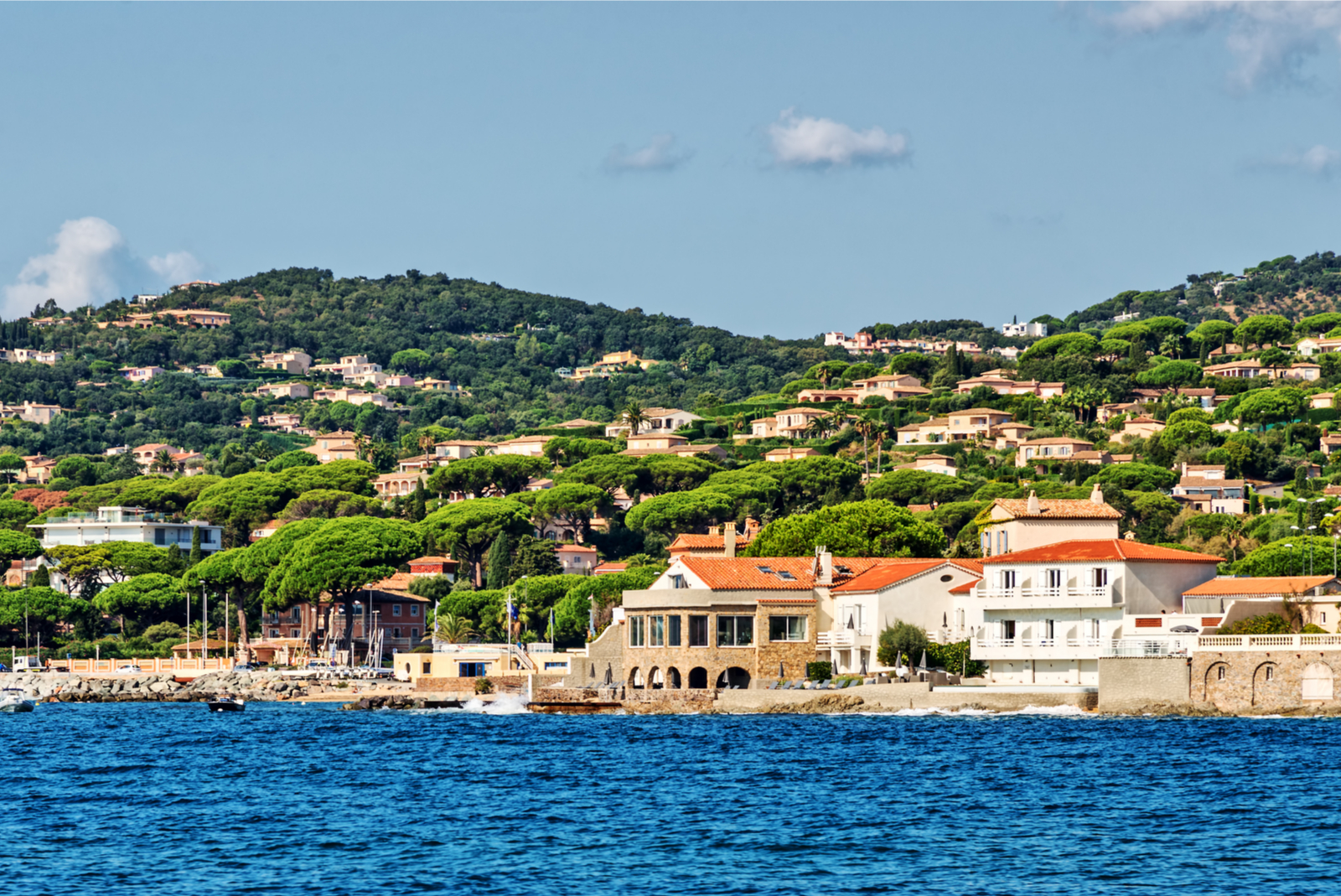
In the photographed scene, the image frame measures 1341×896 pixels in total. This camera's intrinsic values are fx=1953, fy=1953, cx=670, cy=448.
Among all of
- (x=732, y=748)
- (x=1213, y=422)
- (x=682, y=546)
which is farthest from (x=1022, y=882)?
(x=1213, y=422)

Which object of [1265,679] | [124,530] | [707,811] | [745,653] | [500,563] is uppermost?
[124,530]

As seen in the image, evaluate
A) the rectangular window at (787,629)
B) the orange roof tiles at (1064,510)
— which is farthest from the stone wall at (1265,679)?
the rectangular window at (787,629)

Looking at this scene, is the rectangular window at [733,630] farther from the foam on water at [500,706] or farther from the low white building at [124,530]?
the low white building at [124,530]

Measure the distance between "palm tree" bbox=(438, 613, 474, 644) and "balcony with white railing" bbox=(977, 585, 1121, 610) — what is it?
45.9m

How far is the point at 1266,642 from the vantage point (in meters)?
57.1

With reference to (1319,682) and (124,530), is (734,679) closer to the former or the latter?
(1319,682)

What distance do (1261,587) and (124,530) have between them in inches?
3969

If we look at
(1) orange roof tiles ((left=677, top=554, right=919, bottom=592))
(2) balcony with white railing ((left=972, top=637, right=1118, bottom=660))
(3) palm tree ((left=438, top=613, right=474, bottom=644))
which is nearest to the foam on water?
(1) orange roof tiles ((left=677, top=554, right=919, bottom=592))

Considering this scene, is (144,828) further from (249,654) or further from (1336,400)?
(1336,400)

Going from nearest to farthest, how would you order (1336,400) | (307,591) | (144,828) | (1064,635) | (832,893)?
1. (832,893)
2. (144,828)
3. (1064,635)
4. (307,591)
5. (1336,400)

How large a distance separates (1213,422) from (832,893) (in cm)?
14053

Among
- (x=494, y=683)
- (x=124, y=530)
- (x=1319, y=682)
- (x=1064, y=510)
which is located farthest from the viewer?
(x=124, y=530)

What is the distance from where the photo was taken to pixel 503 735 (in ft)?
202

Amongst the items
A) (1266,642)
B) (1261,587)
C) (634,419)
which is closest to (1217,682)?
(1266,642)
